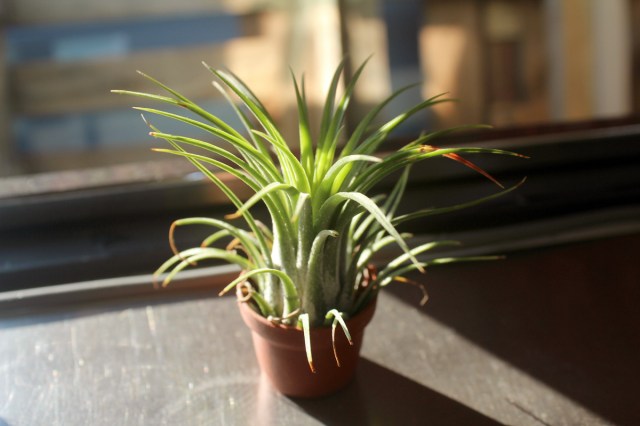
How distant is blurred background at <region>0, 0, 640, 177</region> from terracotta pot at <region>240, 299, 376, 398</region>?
1.15m

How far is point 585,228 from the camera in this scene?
2.55 ft

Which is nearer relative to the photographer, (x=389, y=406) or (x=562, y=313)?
(x=389, y=406)

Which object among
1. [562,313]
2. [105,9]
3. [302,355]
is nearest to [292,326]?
[302,355]

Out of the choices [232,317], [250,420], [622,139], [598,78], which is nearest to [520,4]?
[598,78]

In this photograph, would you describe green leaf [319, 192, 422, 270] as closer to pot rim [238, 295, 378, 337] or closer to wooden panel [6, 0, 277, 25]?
pot rim [238, 295, 378, 337]

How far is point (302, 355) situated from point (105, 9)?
1561 millimetres

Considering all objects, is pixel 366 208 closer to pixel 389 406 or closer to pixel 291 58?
pixel 389 406

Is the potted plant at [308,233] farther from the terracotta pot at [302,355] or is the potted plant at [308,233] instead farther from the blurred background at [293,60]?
the blurred background at [293,60]

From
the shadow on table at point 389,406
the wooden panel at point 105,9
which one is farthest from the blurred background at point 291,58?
the shadow on table at point 389,406

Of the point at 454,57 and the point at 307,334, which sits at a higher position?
the point at 454,57

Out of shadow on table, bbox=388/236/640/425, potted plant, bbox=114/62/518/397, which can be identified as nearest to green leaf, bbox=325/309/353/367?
potted plant, bbox=114/62/518/397

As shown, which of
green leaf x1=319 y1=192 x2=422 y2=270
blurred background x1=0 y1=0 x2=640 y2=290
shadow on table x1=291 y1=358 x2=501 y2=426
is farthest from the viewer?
blurred background x1=0 y1=0 x2=640 y2=290

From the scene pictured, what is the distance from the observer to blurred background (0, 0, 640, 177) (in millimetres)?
1677

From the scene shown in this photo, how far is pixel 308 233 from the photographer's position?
49 cm
